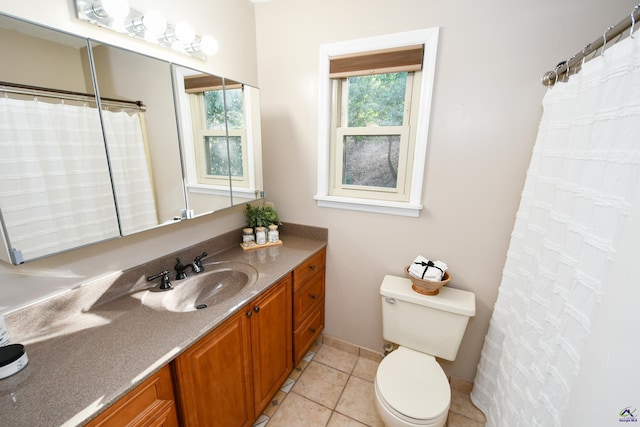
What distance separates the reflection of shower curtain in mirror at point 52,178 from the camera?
0.82 m

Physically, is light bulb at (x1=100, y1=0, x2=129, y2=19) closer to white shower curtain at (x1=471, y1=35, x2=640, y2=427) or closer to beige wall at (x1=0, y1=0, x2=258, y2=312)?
beige wall at (x1=0, y1=0, x2=258, y2=312)

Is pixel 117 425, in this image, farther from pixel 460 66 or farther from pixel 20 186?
pixel 460 66

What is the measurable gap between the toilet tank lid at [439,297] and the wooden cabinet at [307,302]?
0.47 metres

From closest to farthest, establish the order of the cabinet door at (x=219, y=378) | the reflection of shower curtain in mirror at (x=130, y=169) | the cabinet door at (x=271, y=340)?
the cabinet door at (x=219, y=378), the reflection of shower curtain in mirror at (x=130, y=169), the cabinet door at (x=271, y=340)

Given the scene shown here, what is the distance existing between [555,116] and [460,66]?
20.2 inches

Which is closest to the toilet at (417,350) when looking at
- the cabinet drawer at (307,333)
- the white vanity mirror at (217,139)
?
the cabinet drawer at (307,333)

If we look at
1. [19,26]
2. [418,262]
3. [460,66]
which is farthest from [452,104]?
[19,26]

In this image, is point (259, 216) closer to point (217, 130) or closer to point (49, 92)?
point (217, 130)

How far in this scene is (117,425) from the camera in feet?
2.43

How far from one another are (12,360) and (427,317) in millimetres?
1679

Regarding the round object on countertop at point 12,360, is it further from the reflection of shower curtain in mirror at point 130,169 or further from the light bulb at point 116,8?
the light bulb at point 116,8

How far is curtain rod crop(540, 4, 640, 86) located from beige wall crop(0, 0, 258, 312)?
1651 millimetres

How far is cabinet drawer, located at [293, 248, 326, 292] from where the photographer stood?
1561 mm

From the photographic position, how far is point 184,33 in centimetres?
125
